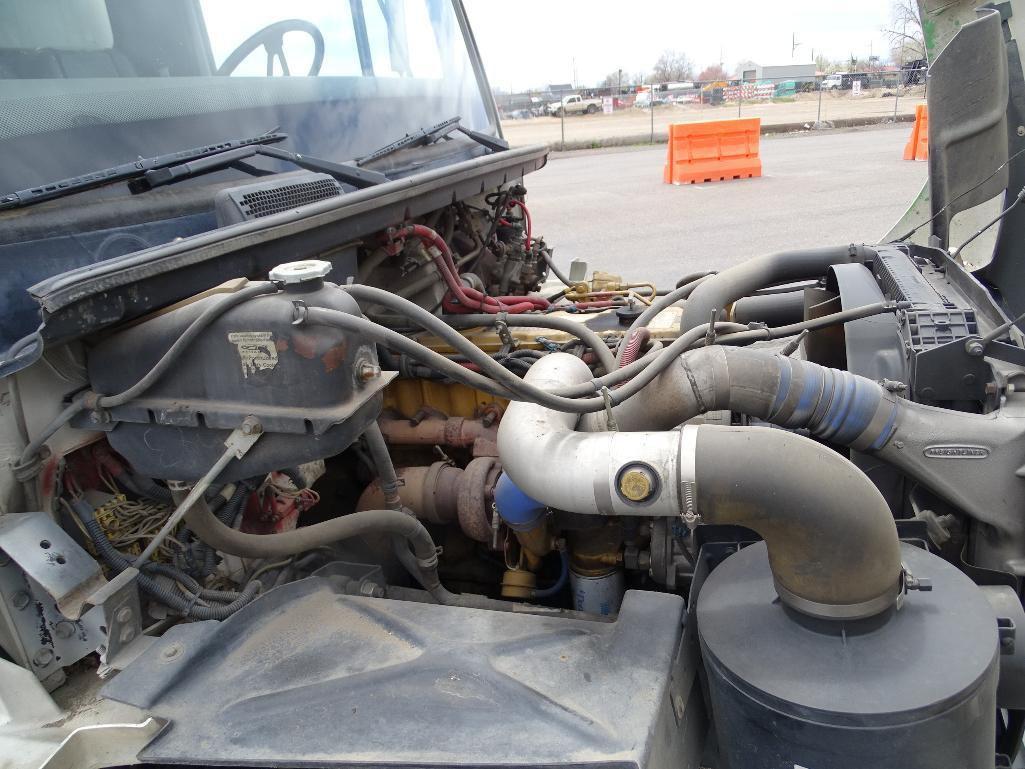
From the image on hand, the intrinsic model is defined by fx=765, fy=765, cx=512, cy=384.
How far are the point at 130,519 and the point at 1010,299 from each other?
2866mm

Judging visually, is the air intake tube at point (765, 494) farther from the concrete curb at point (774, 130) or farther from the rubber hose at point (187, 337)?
the concrete curb at point (774, 130)

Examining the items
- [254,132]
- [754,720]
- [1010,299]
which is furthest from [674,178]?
[754,720]

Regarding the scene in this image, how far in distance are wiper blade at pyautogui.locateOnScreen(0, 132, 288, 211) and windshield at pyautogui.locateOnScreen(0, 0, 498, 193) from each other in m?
0.04

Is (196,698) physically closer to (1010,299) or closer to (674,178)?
(1010,299)

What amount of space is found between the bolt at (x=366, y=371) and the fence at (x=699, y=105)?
64.0ft

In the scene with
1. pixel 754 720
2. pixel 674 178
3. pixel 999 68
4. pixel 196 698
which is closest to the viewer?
pixel 754 720

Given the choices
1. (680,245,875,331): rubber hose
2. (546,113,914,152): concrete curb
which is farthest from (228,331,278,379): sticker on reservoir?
(546,113,914,152): concrete curb

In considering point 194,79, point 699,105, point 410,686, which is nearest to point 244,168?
point 194,79

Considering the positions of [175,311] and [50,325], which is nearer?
[50,325]

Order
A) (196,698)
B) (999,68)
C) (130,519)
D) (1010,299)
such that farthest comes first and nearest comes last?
(1010,299)
(999,68)
(130,519)
(196,698)

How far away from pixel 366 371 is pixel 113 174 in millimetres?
742

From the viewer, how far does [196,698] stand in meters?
1.54

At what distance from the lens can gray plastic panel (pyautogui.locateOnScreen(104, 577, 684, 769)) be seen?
1375 millimetres

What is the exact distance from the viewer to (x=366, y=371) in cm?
164
